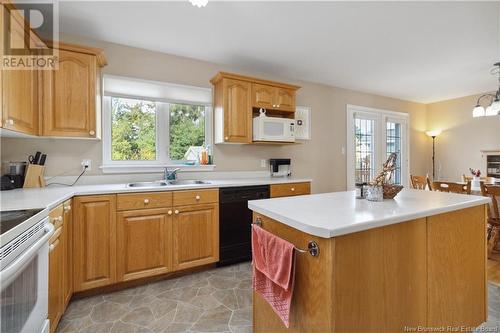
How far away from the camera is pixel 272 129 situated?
3119mm

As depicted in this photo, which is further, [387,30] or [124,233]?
[387,30]

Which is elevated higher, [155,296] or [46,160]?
[46,160]

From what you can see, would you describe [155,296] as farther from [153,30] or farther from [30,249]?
[153,30]

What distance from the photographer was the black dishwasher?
2.57 m

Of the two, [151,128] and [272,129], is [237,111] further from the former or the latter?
[151,128]

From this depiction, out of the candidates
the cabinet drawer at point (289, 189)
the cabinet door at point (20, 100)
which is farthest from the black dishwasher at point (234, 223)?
the cabinet door at point (20, 100)

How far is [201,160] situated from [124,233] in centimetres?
125

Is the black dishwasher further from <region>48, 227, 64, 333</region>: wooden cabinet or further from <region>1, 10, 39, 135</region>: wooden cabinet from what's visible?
<region>1, 10, 39, 135</region>: wooden cabinet

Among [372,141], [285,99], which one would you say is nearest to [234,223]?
[285,99]

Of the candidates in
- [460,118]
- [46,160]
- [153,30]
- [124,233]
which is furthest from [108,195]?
[460,118]

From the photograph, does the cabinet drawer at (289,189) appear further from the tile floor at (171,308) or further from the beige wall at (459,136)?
the beige wall at (459,136)

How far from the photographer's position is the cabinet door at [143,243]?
83.2 inches

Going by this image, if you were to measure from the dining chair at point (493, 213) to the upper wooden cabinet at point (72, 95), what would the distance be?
408 centimetres

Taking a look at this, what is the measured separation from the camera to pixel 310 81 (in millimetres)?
3932
